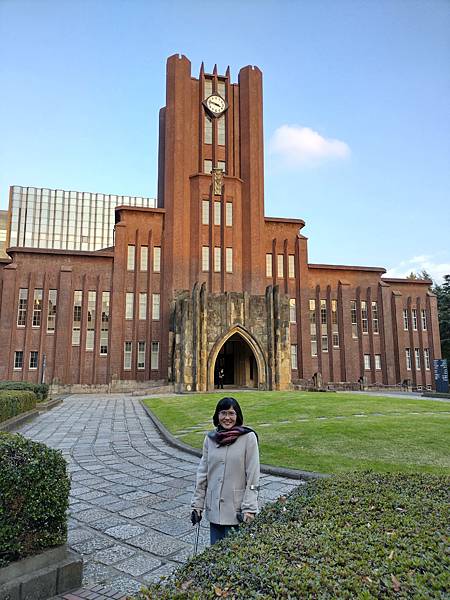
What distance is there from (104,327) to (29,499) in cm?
3223

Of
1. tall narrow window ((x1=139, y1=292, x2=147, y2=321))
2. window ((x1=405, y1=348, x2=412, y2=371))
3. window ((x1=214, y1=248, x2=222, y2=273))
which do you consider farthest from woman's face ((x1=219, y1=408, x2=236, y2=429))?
window ((x1=405, y1=348, x2=412, y2=371))

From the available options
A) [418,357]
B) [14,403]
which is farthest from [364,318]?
[14,403]

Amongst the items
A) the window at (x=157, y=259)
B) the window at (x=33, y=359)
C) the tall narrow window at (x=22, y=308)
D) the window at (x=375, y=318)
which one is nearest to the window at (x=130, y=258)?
the window at (x=157, y=259)

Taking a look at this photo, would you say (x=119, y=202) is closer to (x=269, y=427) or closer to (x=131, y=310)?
(x=131, y=310)

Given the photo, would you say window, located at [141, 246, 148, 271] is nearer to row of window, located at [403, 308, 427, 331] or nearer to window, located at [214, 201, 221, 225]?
window, located at [214, 201, 221, 225]

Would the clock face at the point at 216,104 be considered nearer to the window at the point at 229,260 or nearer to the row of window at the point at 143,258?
the window at the point at 229,260

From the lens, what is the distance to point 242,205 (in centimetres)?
3806

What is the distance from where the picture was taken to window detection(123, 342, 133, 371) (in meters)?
34.0

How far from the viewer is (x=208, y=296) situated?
1164 inches

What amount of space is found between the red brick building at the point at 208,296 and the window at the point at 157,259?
0.09m

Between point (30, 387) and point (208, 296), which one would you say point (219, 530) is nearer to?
point (30, 387)

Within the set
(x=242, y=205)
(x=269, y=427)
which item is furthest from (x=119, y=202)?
(x=269, y=427)

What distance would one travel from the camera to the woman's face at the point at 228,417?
359cm

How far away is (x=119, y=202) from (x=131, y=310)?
58.1m
